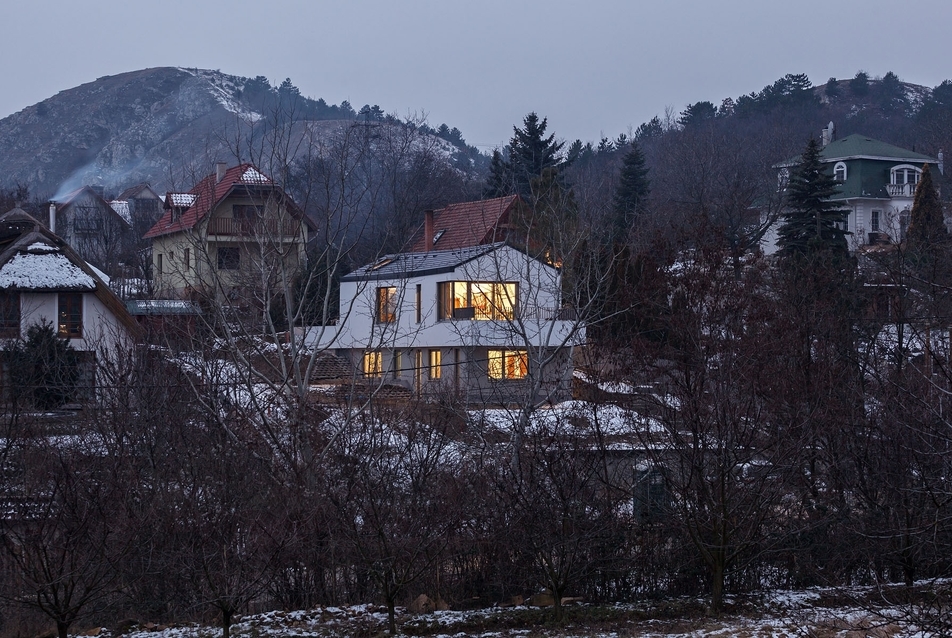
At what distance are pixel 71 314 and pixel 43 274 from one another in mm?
1596

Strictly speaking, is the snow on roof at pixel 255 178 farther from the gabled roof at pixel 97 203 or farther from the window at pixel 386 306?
the gabled roof at pixel 97 203

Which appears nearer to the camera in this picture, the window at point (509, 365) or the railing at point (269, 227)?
the railing at point (269, 227)

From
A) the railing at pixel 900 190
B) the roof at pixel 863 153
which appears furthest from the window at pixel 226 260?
the railing at pixel 900 190

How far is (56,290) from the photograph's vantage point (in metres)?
33.7

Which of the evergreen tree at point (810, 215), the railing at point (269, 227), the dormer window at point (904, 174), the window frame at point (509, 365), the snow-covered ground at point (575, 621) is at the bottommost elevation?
the snow-covered ground at point (575, 621)

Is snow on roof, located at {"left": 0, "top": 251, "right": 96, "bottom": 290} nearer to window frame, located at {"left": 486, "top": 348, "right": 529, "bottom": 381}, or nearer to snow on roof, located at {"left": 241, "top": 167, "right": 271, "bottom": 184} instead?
window frame, located at {"left": 486, "top": 348, "right": 529, "bottom": 381}

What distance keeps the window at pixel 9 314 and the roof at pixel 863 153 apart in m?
40.4

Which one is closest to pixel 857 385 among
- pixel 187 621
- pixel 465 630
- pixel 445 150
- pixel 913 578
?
pixel 913 578

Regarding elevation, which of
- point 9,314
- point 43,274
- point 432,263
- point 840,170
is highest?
point 840,170

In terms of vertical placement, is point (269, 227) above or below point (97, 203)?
below

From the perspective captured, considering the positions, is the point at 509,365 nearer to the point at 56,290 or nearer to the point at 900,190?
the point at 56,290

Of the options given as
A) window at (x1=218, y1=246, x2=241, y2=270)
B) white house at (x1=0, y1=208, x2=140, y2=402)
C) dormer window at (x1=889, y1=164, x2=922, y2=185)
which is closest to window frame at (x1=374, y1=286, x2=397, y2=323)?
window at (x1=218, y1=246, x2=241, y2=270)

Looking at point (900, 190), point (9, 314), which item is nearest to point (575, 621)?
point (9, 314)

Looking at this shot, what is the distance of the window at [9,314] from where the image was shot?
30344mm
